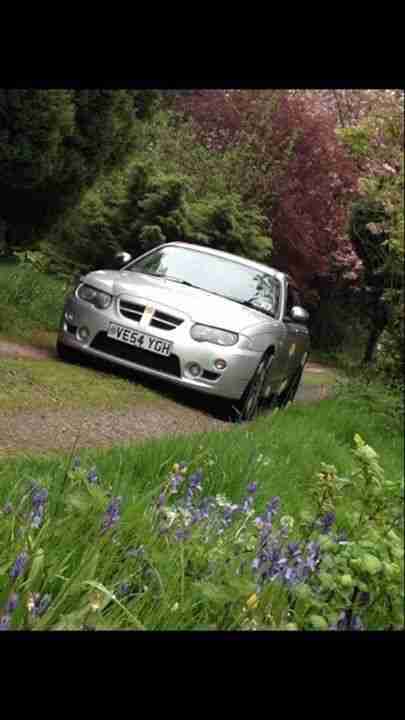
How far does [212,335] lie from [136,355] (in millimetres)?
624

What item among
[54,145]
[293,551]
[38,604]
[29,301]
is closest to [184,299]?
[54,145]

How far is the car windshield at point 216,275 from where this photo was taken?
26.6ft

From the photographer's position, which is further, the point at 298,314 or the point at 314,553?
the point at 298,314

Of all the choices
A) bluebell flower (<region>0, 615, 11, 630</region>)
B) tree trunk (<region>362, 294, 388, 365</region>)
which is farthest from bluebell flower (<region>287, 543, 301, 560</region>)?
tree trunk (<region>362, 294, 388, 365</region>)

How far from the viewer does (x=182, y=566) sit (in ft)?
8.09

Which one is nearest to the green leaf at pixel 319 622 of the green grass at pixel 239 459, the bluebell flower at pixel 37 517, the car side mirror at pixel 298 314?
the bluebell flower at pixel 37 517

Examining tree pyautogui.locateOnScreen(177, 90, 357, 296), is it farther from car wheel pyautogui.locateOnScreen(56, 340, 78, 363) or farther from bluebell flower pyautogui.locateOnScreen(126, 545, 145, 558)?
bluebell flower pyautogui.locateOnScreen(126, 545, 145, 558)

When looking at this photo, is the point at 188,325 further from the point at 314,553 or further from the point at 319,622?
the point at 319,622

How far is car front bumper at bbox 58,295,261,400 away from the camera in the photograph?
23.5 ft
